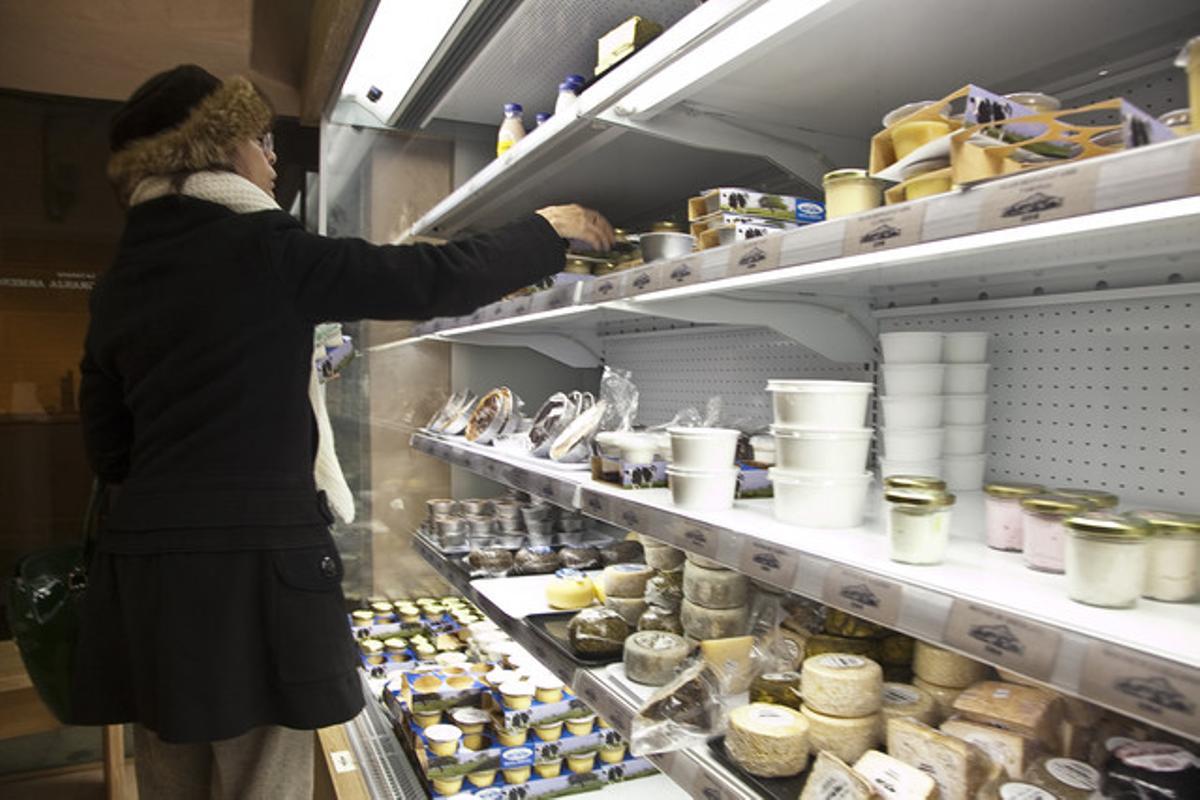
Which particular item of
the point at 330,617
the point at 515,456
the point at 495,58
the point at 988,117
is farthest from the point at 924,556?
the point at 495,58

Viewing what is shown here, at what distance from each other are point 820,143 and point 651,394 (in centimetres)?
116

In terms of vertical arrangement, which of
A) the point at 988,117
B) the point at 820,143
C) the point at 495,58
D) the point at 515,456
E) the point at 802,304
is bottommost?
the point at 515,456

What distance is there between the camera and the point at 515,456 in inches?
94.9

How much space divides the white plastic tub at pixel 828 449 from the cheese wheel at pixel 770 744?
15.0 inches

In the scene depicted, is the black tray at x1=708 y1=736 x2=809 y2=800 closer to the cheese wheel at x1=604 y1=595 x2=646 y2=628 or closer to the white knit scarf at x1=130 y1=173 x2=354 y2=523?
the cheese wheel at x1=604 y1=595 x2=646 y2=628

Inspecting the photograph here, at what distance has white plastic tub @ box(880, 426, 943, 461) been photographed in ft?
4.64

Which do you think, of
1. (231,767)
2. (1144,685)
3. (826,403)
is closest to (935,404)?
(826,403)

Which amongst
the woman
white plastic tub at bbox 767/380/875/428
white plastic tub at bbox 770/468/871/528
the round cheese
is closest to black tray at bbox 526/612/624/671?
the round cheese

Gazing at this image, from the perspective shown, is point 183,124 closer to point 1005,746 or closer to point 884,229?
point 884,229

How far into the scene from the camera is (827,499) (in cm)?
125

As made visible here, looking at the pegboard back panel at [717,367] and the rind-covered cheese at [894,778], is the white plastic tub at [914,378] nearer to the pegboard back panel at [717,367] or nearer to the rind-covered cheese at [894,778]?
the pegboard back panel at [717,367]

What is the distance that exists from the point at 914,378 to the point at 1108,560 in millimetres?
597

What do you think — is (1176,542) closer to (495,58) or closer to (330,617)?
(330,617)

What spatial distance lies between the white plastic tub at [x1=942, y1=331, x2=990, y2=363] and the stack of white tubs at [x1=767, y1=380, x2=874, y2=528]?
0.90 ft
